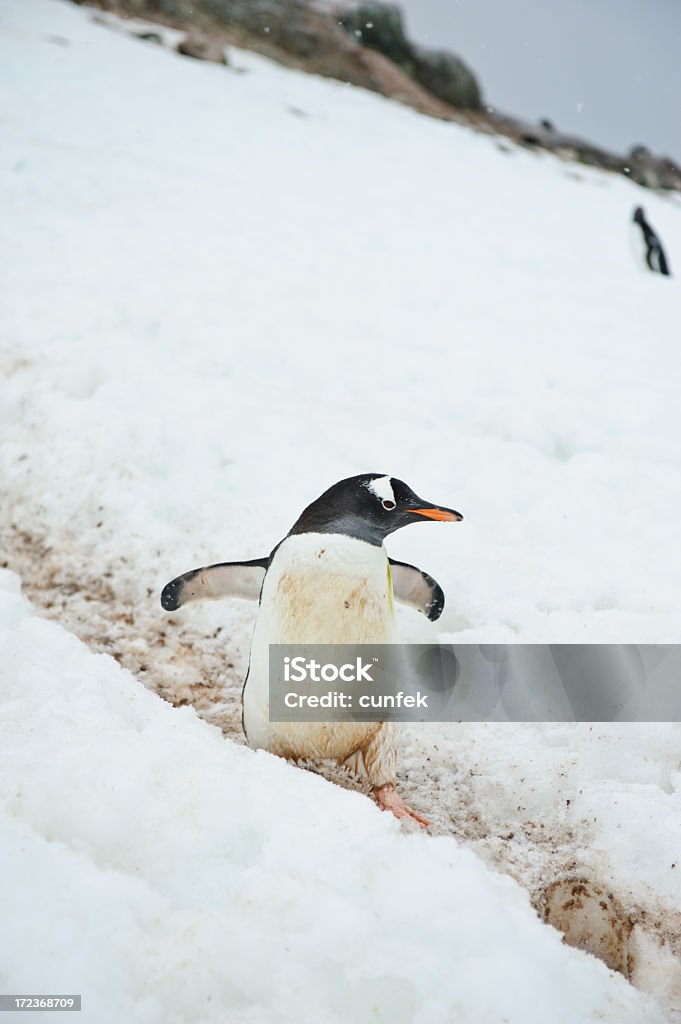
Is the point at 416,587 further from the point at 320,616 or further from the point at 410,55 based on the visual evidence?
the point at 410,55

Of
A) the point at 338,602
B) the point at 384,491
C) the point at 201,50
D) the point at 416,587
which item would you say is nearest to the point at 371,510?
the point at 384,491

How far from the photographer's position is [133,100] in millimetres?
8141

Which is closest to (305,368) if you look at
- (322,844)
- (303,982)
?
(322,844)

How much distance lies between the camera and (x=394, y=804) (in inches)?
59.0

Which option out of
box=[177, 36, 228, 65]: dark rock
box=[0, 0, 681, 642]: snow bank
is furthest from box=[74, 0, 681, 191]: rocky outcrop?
box=[0, 0, 681, 642]: snow bank

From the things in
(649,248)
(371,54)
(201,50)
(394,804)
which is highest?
(371,54)

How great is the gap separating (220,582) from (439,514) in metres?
0.58

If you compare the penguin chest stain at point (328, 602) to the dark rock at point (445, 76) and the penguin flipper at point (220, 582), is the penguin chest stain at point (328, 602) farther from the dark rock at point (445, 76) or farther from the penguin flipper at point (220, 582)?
the dark rock at point (445, 76)

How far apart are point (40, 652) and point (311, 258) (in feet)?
14.1

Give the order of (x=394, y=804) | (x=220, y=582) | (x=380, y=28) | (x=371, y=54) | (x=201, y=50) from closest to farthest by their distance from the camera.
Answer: (x=394, y=804)
(x=220, y=582)
(x=201, y=50)
(x=371, y=54)
(x=380, y=28)

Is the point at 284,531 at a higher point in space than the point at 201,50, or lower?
lower

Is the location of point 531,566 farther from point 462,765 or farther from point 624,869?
point 624,869

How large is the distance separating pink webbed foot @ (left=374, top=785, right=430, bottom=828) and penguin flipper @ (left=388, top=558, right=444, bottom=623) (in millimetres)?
444

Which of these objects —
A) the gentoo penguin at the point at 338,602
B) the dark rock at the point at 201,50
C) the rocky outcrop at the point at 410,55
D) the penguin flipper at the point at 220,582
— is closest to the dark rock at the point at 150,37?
the dark rock at the point at 201,50
